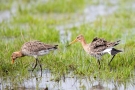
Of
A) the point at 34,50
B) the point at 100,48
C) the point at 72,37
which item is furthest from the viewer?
the point at 72,37

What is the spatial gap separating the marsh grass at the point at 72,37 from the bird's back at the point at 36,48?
29 cm

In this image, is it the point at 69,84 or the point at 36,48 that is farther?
the point at 36,48

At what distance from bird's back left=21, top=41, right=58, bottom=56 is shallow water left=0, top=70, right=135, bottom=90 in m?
0.68

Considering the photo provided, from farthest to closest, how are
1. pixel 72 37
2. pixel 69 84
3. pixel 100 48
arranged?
1. pixel 72 37
2. pixel 100 48
3. pixel 69 84

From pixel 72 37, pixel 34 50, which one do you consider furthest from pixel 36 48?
pixel 72 37

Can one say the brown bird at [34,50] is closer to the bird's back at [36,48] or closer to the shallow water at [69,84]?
the bird's back at [36,48]

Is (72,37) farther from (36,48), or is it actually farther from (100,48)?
(100,48)

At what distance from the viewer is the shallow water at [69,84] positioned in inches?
367

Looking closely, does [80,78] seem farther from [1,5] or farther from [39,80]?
[1,5]

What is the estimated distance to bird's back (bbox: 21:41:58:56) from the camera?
10469 millimetres

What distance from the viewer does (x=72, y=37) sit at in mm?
13312

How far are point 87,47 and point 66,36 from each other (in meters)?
3.16

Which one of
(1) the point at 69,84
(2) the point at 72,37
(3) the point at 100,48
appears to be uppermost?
(2) the point at 72,37

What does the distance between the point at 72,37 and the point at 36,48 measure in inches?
116
